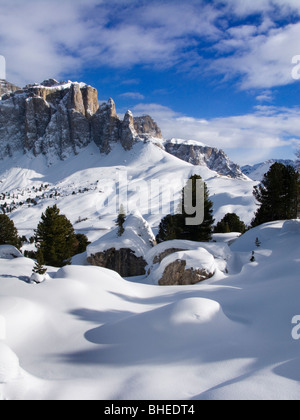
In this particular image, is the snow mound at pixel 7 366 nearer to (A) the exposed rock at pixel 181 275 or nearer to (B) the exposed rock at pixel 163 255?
(A) the exposed rock at pixel 181 275

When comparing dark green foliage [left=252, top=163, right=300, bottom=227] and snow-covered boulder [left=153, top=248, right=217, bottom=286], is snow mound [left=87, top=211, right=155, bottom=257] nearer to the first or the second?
snow-covered boulder [left=153, top=248, right=217, bottom=286]

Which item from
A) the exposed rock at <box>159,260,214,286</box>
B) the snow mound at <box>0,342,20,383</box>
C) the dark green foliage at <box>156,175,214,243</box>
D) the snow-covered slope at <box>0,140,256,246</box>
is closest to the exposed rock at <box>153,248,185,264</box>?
the exposed rock at <box>159,260,214,286</box>

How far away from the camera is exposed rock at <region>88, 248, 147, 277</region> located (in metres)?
25.8

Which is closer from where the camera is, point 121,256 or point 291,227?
point 291,227

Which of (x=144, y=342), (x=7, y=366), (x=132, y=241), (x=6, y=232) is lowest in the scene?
(x=7, y=366)

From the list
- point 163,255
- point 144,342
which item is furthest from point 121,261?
point 144,342

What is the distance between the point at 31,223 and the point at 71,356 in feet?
380

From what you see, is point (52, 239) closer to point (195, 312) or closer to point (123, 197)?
point (195, 312)

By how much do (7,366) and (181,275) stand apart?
12734 millimetres

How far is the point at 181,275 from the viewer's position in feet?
55.7

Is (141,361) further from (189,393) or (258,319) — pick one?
(258,319)

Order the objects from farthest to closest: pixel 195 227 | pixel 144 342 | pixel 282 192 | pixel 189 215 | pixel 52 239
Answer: pixel 282 192
pixel 195 227
pixel 189 215
pixel 52 239
pixel 144 342

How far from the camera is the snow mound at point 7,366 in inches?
199
